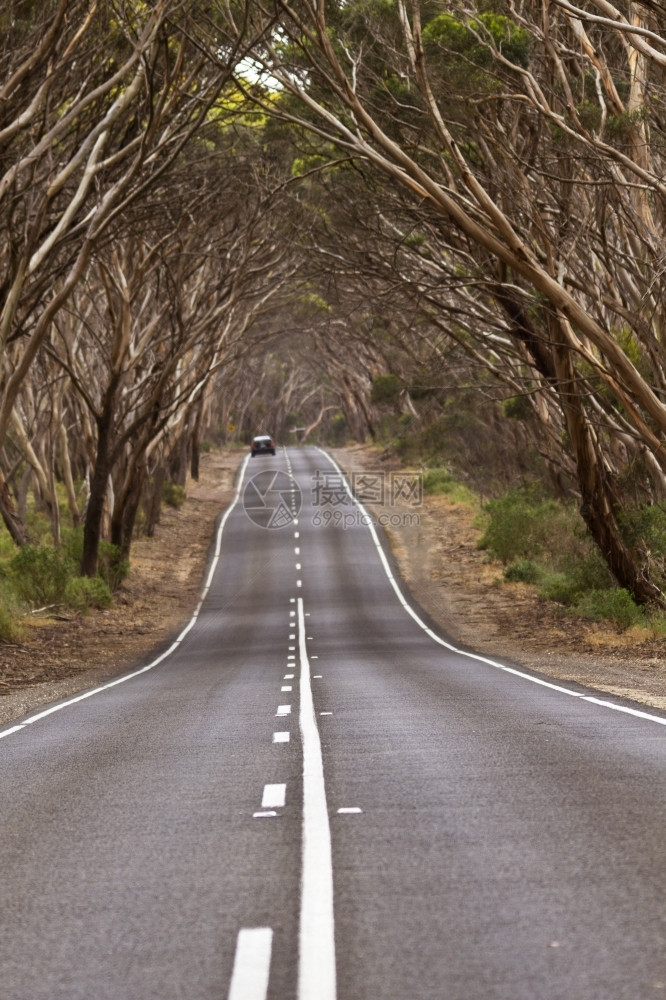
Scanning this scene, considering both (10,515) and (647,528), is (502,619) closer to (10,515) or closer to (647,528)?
(647,528)

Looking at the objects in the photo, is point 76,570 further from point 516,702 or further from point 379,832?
point 379,832

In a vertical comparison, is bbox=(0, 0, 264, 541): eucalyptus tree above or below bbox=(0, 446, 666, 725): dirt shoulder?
above

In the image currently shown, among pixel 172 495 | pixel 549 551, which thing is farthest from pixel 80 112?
pixel 172 495

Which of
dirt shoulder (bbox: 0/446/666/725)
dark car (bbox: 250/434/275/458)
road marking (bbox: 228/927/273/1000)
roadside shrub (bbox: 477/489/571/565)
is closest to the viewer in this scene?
road marking (bbox: 228/927/273/1000)

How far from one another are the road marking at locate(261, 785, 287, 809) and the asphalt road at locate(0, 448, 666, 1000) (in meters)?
0.02

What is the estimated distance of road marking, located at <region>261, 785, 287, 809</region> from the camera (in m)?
7.12

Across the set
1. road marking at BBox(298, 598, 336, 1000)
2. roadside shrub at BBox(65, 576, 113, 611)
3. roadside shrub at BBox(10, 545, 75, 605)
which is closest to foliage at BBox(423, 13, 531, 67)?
road marking at BBox(298, 598, 336, 1000)

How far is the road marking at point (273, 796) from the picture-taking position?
23.4 feet

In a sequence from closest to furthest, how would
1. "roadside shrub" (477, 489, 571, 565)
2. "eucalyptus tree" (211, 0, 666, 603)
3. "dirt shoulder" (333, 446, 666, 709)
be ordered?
1. "eucalyptus tree" (211, 0, 666, 603)
2. "dirt shoulder" (333, 446, 666, 709)
3. "roadside shrub" (477, 489, 571, 565)

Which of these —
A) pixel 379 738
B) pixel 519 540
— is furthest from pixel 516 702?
pixel 519 540

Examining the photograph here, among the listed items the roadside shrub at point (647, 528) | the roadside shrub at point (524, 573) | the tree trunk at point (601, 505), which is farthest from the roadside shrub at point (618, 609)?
the roadside shrub at point (524, 573)

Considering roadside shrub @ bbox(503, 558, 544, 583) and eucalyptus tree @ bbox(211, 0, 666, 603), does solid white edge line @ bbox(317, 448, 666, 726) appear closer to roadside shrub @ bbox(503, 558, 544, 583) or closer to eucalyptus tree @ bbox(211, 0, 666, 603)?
roadside shrub @ bbox(503, 558, 544, 583)

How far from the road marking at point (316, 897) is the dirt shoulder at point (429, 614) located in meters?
6.43

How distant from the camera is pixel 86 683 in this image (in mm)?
19578
